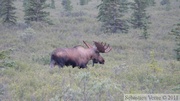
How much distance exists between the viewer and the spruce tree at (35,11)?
2873cm

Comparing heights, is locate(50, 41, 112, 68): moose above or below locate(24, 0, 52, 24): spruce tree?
above

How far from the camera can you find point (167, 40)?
86.3 feet

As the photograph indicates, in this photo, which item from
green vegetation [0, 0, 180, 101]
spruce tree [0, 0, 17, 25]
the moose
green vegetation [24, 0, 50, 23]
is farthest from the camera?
green vegetation [24, 0, 50, 23]

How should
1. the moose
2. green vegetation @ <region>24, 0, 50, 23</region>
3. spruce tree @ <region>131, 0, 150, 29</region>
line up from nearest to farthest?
the moose < green vegetation @ <region>24, 0, 50, 23</region> < spruce tree @ <region>131, 0, 150, 29</region>

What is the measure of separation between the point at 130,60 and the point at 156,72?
4.66 metres

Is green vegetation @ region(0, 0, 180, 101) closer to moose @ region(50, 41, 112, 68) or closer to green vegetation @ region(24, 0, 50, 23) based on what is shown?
moose @ region(50, 41, 112, 68)

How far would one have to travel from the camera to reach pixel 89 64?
1642 cm

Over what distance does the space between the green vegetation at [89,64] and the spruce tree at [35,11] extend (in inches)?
37.9

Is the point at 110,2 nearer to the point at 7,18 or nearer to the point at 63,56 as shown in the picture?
the point at 7,18

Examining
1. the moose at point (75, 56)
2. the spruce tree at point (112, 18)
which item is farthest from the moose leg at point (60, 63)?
the spruce tree at point (112, 18)

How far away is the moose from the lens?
13.3 meters

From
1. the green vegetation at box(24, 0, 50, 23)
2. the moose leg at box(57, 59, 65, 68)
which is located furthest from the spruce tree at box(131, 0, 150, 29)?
the moose leg at box(57, 59, 65, 68)

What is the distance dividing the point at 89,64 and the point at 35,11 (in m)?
14.3

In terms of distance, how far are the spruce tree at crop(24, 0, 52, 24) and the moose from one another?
14664 millimetres
